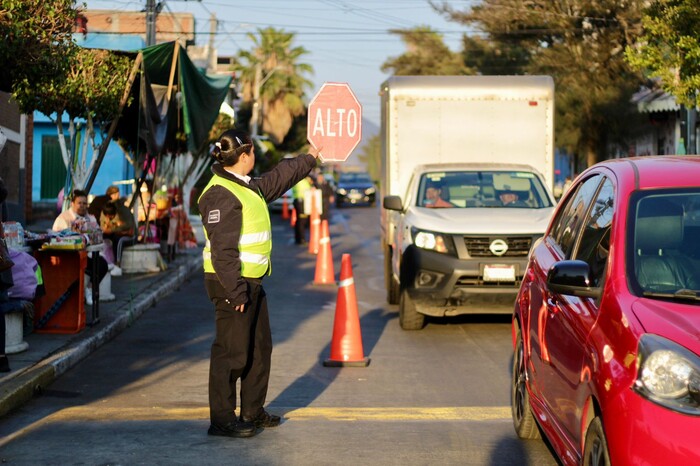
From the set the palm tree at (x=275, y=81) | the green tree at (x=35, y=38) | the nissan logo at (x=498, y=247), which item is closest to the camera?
the green tree at (x=35, y=38)

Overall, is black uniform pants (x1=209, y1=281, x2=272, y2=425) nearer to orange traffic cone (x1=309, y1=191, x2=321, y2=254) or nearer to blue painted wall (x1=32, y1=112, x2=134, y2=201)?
orange traffic cone (x1=309, y1=191, x2=321, y2=254)

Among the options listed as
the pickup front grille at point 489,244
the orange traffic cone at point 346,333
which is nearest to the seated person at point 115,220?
the pickup front grille at point 489,244

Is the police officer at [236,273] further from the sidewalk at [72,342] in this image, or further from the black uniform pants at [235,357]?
the sidewalk at [72,342]

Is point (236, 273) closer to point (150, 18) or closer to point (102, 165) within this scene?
point (150, 18)

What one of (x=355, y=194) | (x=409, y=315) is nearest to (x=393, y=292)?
(x=409, y=315)

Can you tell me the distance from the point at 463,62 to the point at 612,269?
50058 mm

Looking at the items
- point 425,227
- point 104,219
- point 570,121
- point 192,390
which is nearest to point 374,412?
point 192,390

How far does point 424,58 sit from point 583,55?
21034 millimetres

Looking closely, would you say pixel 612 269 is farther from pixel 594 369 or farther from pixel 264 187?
pixel 264 187

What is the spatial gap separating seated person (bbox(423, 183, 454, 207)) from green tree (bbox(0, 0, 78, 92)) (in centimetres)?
449

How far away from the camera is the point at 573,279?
17.8 ft

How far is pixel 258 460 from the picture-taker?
6887 mm

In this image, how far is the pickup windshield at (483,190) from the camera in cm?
1407

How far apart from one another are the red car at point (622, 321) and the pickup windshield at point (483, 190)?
6.90 metres
